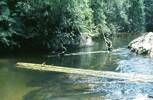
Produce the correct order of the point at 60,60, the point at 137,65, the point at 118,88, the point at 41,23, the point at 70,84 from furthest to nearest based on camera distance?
the point at 41,23, the point at 60,60, the point at 137,65, the point at 70,84, the point at 118,88

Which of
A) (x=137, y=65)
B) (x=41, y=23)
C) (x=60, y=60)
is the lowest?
(x=137, y=65)

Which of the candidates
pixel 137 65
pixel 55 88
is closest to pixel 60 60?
pixel 137 65

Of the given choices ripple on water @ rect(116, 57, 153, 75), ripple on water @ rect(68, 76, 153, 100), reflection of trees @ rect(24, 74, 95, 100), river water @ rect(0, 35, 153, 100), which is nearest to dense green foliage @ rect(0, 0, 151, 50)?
river water @ rect(0, 35, 153, 100)

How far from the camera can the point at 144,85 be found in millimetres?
15516

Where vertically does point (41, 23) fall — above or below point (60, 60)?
above

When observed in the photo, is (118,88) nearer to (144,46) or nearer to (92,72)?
(92,72)

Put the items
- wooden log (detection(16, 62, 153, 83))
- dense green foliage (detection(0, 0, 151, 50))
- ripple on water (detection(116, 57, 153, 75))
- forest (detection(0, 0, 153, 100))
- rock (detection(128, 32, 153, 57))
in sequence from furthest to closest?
1. rock (detection(128, 32, 153, 57))
2. dense green foliage (detection(0, 0, 151, 50))
3. ripple on water (detection(116, 57, 153, 75))
4. wooden log (detection(16, 62, 153, 83))
5. forest (detection(0, 0, 153, 100))

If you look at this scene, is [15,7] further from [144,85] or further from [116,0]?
[116,0]

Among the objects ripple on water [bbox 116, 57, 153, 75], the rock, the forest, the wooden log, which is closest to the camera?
the forest

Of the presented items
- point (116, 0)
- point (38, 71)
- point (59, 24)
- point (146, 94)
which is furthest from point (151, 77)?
point (116, 0)

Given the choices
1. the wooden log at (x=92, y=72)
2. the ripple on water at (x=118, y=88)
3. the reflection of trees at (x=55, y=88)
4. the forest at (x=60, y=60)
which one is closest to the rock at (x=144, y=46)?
the forest at (x=60, y=60)

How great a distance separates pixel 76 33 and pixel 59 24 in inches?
80.8

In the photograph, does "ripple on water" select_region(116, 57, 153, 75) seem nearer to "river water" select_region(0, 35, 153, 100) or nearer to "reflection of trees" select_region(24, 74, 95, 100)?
"river water" select_region(0, 35, 153, 100)

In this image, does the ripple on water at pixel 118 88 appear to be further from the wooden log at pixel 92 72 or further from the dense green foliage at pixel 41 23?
the dense green foliage at pixel 41 23
